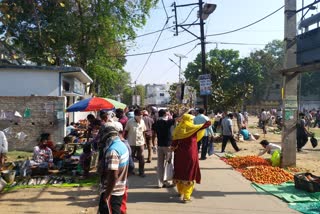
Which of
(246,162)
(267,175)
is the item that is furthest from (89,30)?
(267,175)

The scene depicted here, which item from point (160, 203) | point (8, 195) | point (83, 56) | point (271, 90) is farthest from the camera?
point (271, 90)

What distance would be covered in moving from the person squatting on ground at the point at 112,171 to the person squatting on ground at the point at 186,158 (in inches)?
128

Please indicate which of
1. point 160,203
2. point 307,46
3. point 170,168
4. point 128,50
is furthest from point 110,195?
point 128,50

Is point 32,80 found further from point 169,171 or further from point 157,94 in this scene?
point 157,94

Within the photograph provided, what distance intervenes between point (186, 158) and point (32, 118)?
30.6ft

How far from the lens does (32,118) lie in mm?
15523

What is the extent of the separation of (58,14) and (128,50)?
8.78 meters

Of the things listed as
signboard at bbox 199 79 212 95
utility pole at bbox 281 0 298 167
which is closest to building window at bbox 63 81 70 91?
signboard at bbox 199 79 212 95

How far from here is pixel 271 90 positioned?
85812mm

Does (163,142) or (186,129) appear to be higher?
(186,129)

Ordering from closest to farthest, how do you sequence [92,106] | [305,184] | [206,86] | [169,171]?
1. [305,184]
2. [169,171]
3. [92,106]
4. [206,86]

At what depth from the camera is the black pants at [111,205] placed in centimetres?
455

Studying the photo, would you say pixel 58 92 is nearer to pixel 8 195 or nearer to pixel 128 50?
pixel 8 195

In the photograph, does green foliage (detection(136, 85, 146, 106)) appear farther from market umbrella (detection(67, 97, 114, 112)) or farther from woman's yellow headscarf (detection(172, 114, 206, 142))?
woman's yellow headscarf (detection(172, 114, 206, 142))
